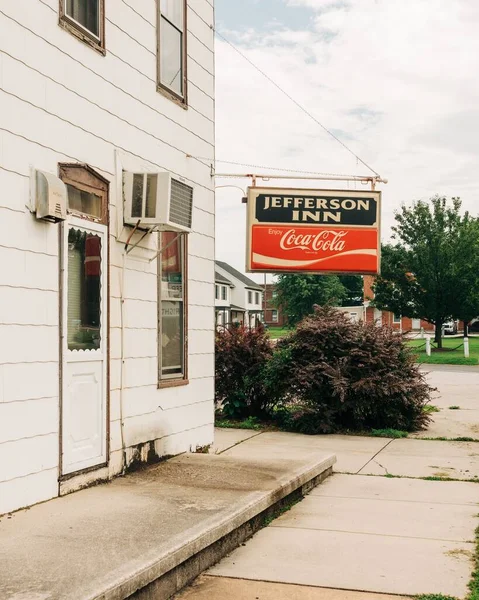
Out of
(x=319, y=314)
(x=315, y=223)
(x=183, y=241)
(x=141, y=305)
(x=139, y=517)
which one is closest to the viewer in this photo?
(x=139, y=517)

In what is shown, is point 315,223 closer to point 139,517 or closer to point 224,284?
point 139,517

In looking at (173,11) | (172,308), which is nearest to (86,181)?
(172,308)

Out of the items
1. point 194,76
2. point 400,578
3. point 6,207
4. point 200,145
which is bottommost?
point 400,578

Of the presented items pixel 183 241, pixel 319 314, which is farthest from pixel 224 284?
pixel 183 241

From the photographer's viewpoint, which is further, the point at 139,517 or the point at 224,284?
the point at 224,284

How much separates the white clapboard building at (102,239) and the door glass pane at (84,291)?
0.02m

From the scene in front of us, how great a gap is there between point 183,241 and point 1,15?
3.73 meters

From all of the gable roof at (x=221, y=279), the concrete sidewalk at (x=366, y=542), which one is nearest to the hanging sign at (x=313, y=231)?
the concrete sidewalk at (x=366, y=542)

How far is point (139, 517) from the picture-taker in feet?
18.7

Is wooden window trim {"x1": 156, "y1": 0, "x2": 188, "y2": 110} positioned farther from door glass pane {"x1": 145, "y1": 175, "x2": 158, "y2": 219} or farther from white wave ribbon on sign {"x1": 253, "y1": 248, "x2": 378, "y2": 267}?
white wave ribbon on sign {"x1": 253, "y1": 248, "x2": 378, "y2": 267}

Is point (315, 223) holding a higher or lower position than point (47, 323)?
higher

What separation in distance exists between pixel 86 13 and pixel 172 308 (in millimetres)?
3198

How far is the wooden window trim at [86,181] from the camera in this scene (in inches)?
259

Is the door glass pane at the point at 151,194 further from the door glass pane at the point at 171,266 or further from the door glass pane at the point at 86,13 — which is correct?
the door glass pane at the point at 86,13
